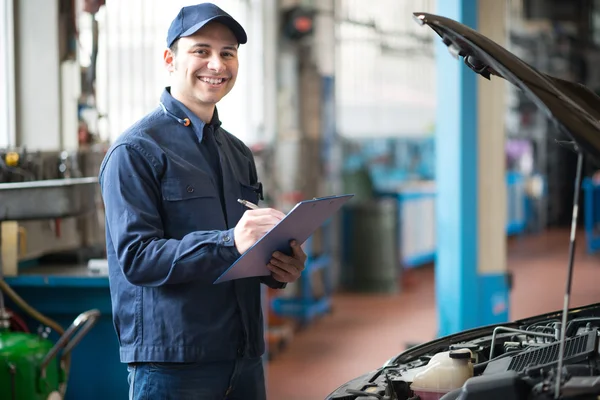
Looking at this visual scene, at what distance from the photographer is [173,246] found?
1.94 metres

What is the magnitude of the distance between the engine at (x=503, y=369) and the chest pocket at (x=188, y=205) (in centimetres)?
54

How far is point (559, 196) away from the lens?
544 inches

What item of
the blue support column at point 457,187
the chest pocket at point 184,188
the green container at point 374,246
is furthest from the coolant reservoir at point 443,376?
the green container at point 374,246

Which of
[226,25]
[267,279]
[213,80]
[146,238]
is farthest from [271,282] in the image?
[226,25]

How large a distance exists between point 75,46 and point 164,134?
2.30 m

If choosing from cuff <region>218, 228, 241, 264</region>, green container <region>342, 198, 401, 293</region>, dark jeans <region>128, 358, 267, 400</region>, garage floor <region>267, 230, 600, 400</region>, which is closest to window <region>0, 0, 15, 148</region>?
garage floor <region>267, 230, 600, 400</region>

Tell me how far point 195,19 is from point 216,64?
12 cm

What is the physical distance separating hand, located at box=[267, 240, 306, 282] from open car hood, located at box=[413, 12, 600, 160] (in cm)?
60

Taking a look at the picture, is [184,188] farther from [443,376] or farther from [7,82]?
[7,82]

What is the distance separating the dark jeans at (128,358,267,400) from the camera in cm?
203

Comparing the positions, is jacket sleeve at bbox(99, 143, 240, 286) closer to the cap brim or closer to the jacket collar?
the jacket collar

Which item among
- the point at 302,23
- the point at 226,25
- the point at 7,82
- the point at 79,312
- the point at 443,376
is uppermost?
the point at 302,23

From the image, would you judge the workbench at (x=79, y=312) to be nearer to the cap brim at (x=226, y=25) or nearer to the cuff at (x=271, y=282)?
the cuff at (x=271, y=282)

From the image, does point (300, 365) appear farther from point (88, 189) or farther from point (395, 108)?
point (395, 108)
